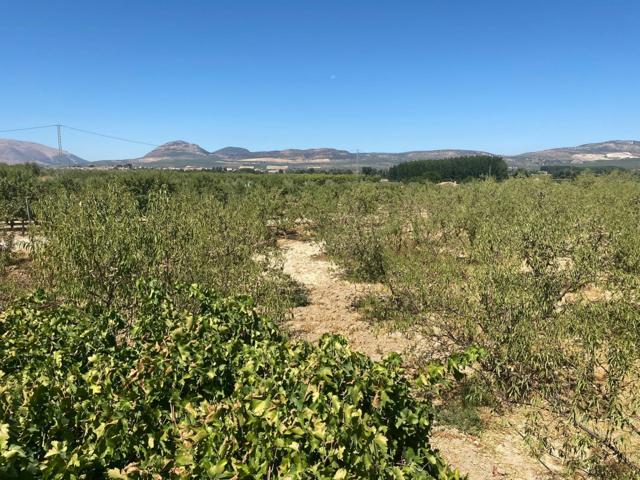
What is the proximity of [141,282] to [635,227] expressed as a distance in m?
16.8

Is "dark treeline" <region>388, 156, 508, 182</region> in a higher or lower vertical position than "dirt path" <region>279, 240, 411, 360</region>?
higher

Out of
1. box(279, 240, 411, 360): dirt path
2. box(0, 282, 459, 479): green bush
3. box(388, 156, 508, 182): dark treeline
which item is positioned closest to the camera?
box(0, 282, 459, 479): green bush

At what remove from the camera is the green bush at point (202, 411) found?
336cm

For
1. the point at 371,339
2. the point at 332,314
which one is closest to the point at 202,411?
the point at 371,339

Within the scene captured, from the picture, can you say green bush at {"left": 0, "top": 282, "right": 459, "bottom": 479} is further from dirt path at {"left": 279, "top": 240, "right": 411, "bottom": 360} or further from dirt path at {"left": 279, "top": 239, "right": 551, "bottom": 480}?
dirt path at {"left": 279, "top": 240, "right": 411, "bottom": 360}

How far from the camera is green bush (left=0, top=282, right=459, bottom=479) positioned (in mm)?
3357

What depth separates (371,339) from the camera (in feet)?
46.7

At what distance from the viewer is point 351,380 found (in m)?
4.36

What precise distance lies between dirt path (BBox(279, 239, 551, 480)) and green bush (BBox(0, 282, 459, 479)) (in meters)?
2.65

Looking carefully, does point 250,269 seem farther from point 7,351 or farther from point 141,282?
point 7,351

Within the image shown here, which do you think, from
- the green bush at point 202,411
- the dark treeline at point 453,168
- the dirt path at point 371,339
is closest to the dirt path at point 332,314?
the dirt path at point 371,339

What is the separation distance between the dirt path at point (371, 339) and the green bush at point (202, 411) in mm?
2646

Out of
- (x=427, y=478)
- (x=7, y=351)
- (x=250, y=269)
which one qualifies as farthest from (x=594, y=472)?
(x=250, y=269)

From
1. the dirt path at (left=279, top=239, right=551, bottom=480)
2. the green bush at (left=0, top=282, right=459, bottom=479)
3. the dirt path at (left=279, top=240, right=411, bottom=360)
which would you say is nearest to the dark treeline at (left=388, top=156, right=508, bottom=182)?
the dirt path at (left=279, top=240, right=411, bottom=360)
